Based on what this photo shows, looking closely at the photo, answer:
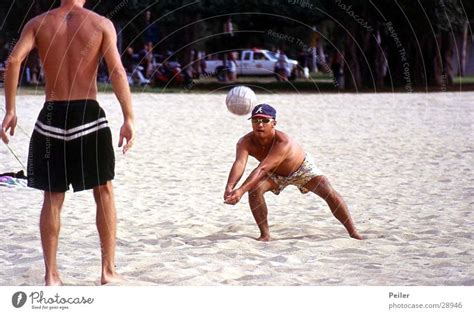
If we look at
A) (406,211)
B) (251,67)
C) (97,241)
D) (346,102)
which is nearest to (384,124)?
(346,102)

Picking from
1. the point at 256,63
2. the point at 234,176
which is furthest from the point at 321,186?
the point at 256,63

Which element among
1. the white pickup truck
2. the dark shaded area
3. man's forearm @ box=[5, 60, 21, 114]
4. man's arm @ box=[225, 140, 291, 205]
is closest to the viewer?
man's forearm @ box=[5, 60, 21, 114]

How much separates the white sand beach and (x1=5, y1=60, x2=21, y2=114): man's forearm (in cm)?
126

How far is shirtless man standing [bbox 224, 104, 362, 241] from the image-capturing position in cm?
830

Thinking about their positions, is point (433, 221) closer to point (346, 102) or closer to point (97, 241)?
point (97, 241)

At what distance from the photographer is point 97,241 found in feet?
28.3

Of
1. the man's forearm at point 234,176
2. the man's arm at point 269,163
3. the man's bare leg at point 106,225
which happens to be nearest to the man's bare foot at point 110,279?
the man's bare leg at point 106,225

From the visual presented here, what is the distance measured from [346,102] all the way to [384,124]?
6421 mm

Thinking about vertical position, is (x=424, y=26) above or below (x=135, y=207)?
above

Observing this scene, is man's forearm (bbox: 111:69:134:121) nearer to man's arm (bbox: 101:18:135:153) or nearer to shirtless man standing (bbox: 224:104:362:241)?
man's arm (bbox: 101:18:135:153)

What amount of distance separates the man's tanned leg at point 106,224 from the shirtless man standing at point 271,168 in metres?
1.52

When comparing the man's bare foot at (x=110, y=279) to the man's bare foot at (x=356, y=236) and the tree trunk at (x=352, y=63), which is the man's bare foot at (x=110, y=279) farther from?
the tree trunk at (x=352, y=63)

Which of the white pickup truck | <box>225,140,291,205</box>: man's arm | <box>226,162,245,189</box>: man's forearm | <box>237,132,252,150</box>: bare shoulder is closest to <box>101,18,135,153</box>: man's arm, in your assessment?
<box>226,162,245,189</box>: man's forearm

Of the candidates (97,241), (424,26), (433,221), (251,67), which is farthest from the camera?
(251,67)
